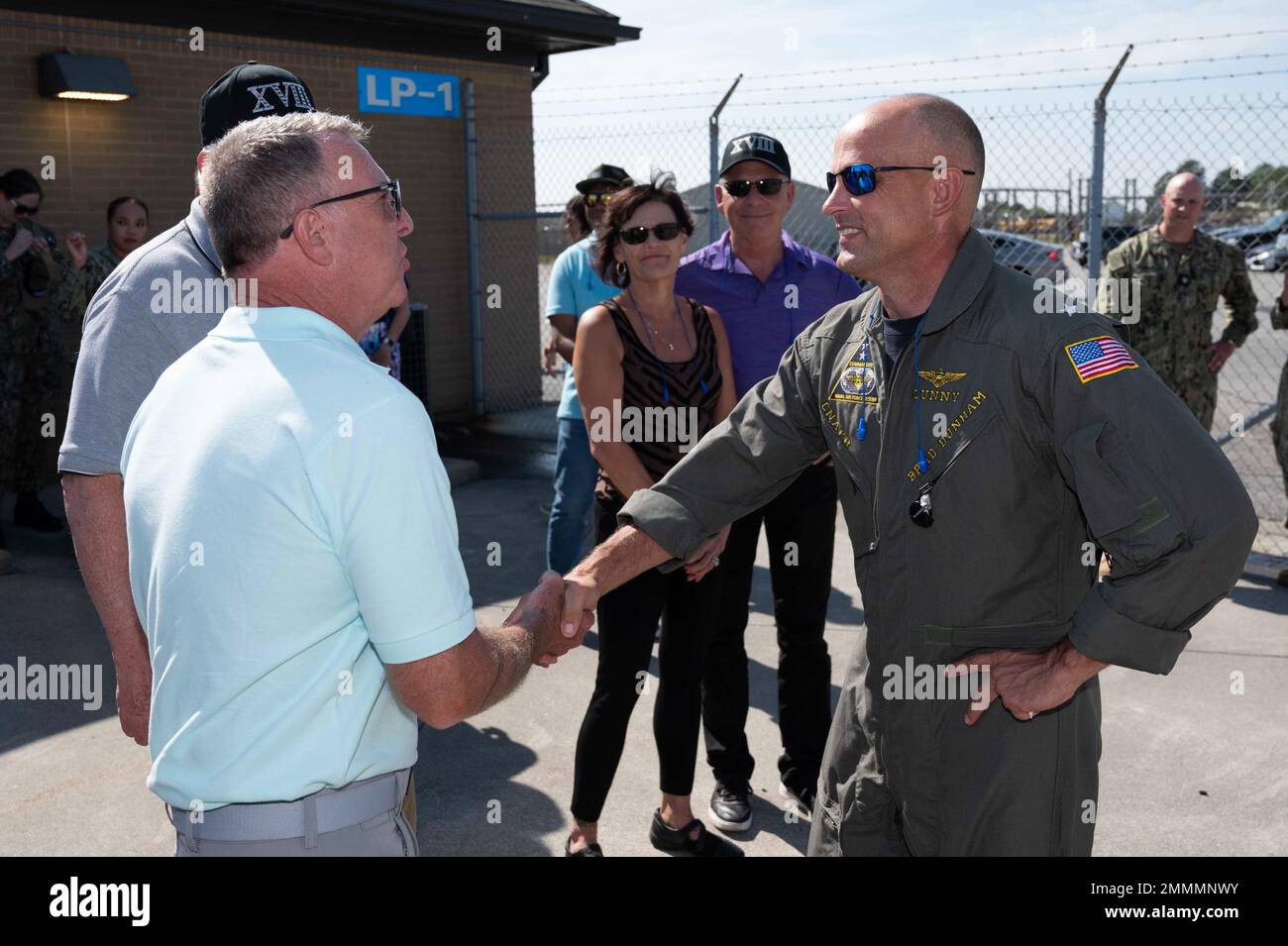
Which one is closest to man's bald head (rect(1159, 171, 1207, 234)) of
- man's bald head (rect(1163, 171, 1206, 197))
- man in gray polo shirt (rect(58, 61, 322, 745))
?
man's bald head (rect(1163, 171, 1206, 197))

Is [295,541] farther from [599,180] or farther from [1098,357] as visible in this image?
[599,180]

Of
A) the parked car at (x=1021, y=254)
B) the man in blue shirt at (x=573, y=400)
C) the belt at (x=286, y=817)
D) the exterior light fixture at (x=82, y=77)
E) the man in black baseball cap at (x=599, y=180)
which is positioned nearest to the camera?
the belt at (x=286, y=817)

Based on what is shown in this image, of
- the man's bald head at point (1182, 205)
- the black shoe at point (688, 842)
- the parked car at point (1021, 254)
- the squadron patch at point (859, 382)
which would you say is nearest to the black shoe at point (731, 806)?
the black shoe at point (688, 842)

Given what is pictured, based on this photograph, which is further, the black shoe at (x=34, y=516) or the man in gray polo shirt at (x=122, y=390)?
the black shoe at (x=34, y=516)

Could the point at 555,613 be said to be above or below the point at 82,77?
below

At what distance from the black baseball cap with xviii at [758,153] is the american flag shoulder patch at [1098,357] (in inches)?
102

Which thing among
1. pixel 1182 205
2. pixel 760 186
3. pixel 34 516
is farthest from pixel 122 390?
pixel 1182 205

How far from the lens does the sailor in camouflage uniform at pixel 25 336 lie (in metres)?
7.39

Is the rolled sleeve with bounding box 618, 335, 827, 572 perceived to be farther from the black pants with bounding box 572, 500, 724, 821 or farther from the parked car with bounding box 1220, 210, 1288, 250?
the parked car with bounding box 1220, 210, 1288, 250

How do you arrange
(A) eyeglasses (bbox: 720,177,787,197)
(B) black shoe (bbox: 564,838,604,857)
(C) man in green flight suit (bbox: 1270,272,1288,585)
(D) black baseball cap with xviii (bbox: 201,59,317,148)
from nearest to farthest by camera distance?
(D) black baseball cap with xviii (bbox: 201,59,317,148)
(B) black shoe (bbox: 564,838,604,857)
(A) eyeglasses (bbox: 720,177,787,197)
(C) man in green flight suit (bbox: 1270,272,1288,585)

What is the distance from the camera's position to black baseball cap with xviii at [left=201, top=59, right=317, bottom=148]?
2.77 metres

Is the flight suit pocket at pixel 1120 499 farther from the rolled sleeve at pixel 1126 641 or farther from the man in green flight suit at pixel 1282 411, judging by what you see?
the man in green flight suit at pixel 1282 411

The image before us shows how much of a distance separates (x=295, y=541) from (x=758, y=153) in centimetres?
331

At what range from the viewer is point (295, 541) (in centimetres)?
177
